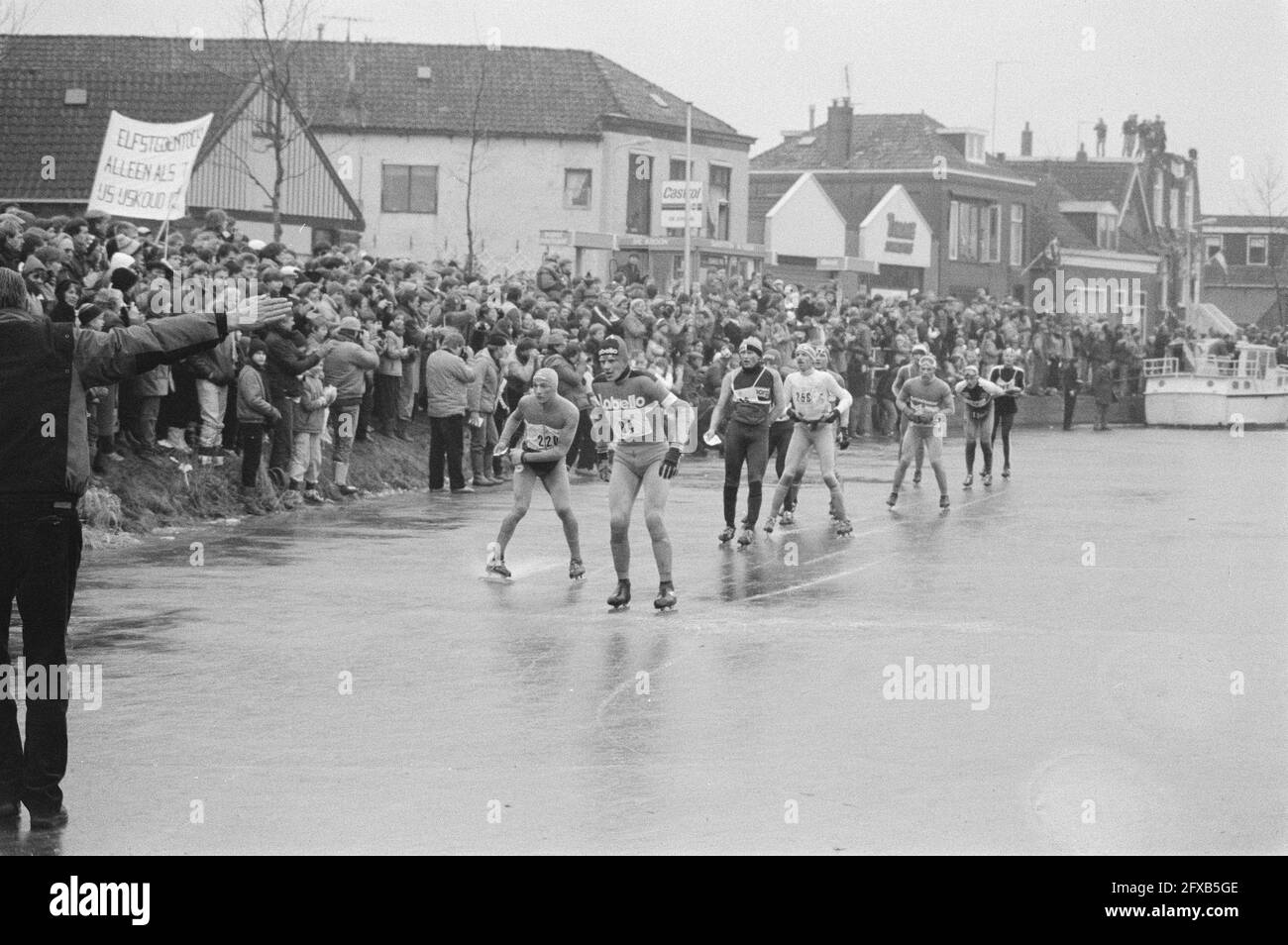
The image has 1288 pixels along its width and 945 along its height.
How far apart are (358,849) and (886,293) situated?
184 ft

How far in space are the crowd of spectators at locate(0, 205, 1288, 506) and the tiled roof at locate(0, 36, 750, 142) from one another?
63.2 feet

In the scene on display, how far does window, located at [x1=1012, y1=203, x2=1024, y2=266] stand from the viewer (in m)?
74.9

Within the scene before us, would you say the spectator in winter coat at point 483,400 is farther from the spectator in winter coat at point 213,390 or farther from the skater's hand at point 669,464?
the skater's hand at point 669,464

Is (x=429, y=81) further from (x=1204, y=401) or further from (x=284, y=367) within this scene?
(x=284, y=367)

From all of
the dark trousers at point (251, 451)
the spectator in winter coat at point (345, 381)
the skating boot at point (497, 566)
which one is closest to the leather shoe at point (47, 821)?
the skating boot at point (497, 566)

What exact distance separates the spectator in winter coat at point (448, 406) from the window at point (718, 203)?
116 ft

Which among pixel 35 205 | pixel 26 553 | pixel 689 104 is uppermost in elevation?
pixel 689 104

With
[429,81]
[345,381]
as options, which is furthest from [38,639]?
[429,81]

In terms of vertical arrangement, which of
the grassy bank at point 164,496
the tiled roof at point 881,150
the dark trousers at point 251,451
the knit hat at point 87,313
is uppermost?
the tiled roof at point 881,150

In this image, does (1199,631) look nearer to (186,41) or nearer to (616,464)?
(616,464)

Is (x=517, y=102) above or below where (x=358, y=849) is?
above

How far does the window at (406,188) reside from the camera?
5559 cm
